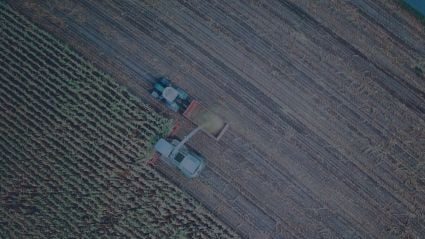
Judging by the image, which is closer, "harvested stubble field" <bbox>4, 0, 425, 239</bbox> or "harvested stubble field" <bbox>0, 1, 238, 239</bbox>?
"harvested stubble field" <bbox>0, 1, 238, 239</bbox>

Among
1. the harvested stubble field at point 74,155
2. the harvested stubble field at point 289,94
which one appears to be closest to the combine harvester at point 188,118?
the harvested stubble field at point 289,94

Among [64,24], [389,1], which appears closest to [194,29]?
[64,24]

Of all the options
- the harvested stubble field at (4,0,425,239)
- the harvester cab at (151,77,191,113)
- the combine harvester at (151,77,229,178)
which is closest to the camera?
the combine harvester at (151,77,229,178)

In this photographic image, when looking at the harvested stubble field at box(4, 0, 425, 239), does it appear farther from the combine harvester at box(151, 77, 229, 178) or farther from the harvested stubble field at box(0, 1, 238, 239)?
the harvested stubble field at box(0, 1, 238, 239)

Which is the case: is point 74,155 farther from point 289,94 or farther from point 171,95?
point 289,94

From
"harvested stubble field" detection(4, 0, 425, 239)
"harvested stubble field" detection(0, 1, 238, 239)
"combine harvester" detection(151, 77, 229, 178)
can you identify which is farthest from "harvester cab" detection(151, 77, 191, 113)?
"harvested stubble field" detection(0, 1, 238, 239)

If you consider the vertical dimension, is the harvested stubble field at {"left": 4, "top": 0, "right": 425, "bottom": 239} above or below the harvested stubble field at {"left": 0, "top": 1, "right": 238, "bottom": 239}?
above

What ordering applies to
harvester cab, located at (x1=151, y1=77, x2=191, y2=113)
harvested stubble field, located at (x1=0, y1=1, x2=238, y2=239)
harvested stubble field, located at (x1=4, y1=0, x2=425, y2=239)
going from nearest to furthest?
harvester cab, located at (x1=151, y1=77, x2=191, y2=113), harvested stubble field, located at (x1=0, y1=1, x2=238, y2=239), harvested stubble field, located at (x1=4, y1=0, x2=425, y2=239)
